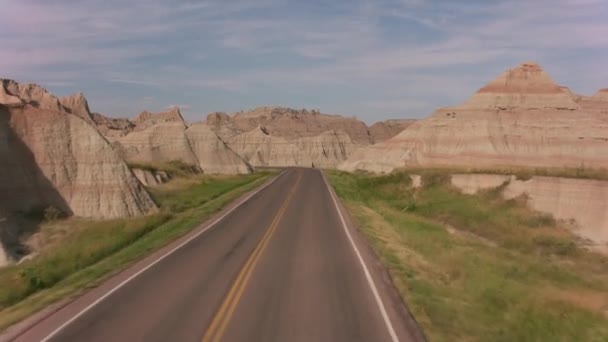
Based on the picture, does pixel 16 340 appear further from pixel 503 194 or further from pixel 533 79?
pixel 533 79

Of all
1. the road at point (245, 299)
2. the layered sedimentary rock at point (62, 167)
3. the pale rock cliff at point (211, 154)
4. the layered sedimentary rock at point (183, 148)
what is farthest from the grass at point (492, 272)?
the layered sedimentary rock at point (183, 148)

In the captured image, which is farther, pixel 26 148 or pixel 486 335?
pixel 26 148

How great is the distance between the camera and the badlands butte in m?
32.2

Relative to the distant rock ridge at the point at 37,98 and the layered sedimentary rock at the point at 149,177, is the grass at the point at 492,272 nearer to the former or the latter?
the distant rock ridge at the point at 37,98

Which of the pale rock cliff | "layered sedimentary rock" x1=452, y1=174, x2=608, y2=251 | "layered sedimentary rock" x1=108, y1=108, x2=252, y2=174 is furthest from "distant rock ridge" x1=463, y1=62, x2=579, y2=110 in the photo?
"layered sedimentary rock" x1=108, y1=108, x2=252, y2=174

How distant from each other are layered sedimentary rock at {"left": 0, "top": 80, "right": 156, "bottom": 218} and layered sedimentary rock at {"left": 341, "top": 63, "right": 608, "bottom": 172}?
44835 mm

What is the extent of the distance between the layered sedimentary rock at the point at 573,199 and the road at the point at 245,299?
755 inches

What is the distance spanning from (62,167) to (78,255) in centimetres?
1549

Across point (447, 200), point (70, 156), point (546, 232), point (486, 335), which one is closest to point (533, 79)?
point (447, 200)

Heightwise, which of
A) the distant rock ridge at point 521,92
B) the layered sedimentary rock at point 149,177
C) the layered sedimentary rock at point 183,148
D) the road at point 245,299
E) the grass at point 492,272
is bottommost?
the grass at point 492,272

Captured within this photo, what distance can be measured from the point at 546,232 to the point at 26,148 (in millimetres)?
32727

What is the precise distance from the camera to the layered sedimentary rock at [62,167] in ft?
102

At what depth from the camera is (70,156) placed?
33938 millimetres

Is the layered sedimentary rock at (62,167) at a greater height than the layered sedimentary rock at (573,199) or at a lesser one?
greater
